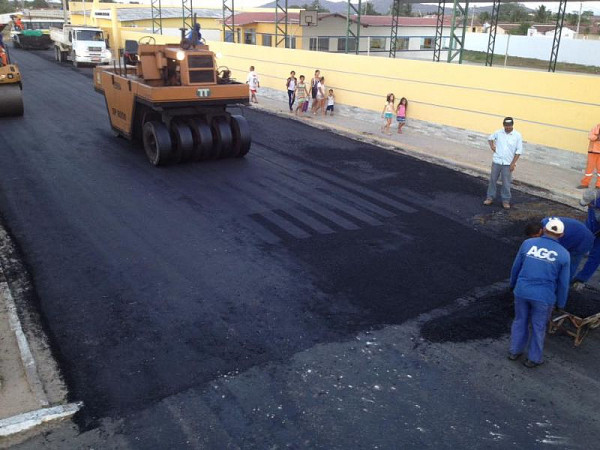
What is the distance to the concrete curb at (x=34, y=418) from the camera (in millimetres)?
4609

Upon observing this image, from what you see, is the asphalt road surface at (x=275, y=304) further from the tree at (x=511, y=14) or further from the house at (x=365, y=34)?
the tree at (x=511, y=14)

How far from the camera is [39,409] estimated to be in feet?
16.0

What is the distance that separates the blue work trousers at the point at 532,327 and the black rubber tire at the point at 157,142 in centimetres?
885

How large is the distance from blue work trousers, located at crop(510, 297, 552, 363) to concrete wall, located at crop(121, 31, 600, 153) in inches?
329

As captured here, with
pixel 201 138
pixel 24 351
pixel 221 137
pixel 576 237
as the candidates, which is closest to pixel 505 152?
pixel 576 237

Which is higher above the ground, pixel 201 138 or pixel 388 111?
pixel 388 111

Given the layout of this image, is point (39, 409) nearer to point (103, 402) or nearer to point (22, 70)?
point (103, 402)

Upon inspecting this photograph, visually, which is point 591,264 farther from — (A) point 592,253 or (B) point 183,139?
(B) point 183,139

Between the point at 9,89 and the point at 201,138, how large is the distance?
7.38m

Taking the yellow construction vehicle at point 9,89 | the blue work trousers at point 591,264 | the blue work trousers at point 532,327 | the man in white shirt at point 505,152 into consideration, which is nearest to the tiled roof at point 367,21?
the yellow construction vehicle at point 9,89

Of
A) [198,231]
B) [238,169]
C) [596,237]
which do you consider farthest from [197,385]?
[238,169]

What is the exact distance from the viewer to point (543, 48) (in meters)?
37.8

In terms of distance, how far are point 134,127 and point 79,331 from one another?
8408 mm

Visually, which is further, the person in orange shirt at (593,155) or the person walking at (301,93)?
the person walking at (301,93)
